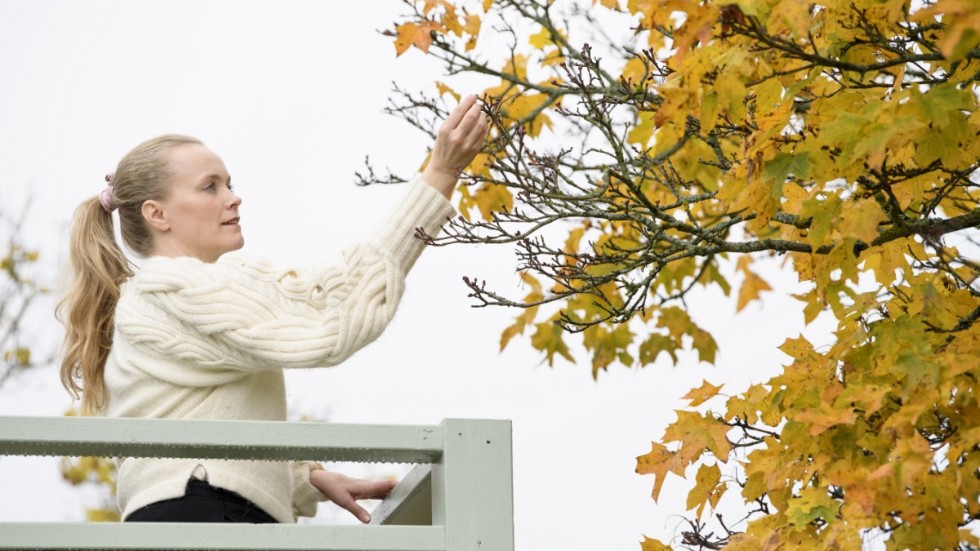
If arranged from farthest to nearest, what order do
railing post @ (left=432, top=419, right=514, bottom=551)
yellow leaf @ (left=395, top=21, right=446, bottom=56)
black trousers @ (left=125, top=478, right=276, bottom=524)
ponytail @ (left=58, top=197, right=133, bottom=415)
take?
1. yellow leaf @ (left=395, top=21, right=446, bottom=56)
2. ponytail @ (left=58, top=197, right=133, bottom=415)
3. black trousers @ (left=125, top=478, right=276, bottom=524)
4. railing post @ (left=432, top=419, right=514, bottom=551)

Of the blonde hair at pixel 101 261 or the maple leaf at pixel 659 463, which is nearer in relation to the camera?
the maple leaf at pixel 659 463

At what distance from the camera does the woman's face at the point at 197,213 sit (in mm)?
3107

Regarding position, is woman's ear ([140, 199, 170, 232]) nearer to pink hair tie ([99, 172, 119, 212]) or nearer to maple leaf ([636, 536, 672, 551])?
pink hair tie ([99, 172, 119, 212])

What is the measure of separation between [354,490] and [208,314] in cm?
54

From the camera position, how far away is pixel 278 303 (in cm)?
287

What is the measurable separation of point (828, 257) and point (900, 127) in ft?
1.98

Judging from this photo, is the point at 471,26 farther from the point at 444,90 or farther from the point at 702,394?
the point at 702,394

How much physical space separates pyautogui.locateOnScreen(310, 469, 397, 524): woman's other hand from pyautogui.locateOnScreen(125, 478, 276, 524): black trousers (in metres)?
0.29

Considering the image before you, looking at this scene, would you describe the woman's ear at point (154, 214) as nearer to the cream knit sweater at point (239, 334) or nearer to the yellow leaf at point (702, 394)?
the cream knit sweater at point (239, 334)

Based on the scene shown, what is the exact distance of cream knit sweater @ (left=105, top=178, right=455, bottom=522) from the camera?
2.75 metres

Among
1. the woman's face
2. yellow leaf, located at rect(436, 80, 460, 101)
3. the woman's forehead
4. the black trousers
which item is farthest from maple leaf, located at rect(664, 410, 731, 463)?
yellow leaf, located at rect(436, 80, 460, 101)

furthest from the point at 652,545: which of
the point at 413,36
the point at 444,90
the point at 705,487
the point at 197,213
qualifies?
the point at 444,90

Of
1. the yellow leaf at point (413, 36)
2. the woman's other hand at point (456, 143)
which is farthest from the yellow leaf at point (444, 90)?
the woman's other hand at point (456, 143)

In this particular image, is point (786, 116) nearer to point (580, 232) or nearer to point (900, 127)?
point (900, 127)
